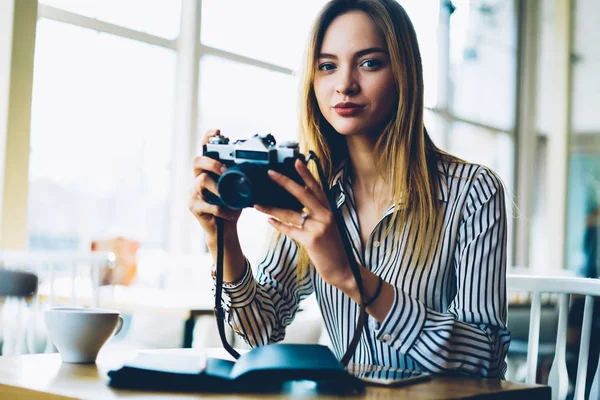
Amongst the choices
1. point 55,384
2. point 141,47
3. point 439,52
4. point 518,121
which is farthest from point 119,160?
point 518,121

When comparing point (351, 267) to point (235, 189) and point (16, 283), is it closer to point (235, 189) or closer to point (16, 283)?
point (235, 189)

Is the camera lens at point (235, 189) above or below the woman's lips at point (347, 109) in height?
below

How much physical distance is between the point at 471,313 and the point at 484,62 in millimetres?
5554

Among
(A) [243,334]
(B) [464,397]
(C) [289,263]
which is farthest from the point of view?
(C) [289,263]

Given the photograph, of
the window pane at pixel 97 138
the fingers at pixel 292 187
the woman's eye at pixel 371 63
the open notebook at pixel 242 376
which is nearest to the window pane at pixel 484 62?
the window pane at pixel 97 138

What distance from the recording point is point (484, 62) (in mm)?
6383

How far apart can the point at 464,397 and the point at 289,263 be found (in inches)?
23.6

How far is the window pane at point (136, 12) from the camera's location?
3.88 m

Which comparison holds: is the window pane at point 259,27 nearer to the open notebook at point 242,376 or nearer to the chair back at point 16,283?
the chair back at point 16,283

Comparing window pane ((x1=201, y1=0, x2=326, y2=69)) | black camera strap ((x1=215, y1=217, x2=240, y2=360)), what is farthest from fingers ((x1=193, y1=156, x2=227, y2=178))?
window pane ((x1=201, y1=0, x2=326, y2=69))

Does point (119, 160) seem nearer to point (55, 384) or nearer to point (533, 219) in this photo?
point (55, 384)

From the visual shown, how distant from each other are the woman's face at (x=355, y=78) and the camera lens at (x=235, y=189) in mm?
352

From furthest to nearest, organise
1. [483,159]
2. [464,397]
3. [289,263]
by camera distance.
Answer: [483,159] → [289,263] → [464,397]

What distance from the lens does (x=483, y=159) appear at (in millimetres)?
6562
